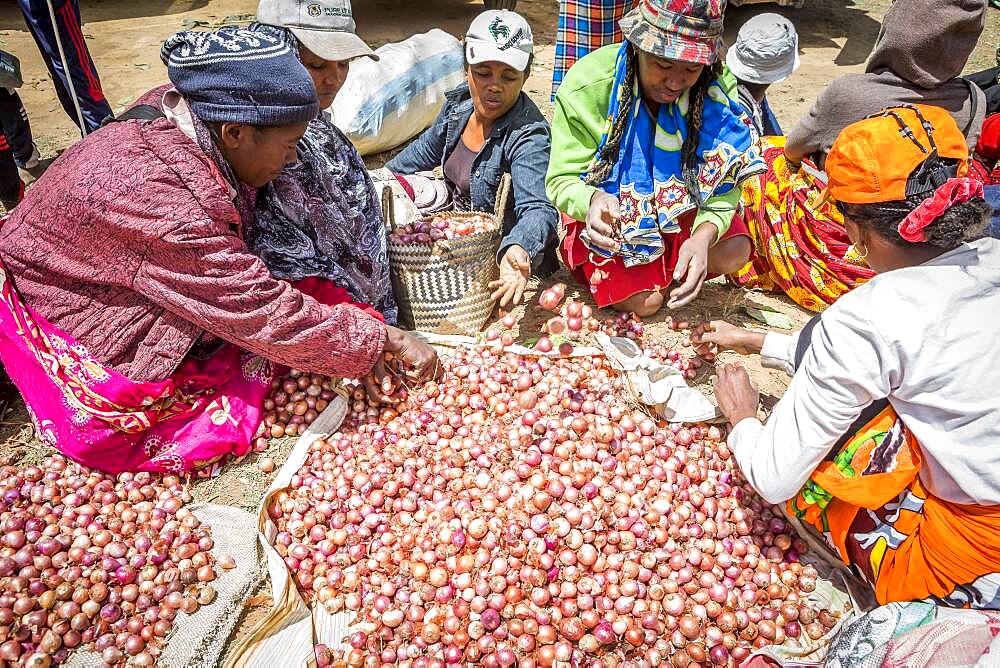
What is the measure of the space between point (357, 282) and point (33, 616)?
1430mm

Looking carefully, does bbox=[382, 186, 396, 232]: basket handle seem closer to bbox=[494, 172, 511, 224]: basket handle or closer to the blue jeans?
bbox=[494, 172, 511, 224]: basket handle

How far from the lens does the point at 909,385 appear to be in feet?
4.72

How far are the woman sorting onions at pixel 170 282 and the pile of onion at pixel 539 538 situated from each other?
386 mm

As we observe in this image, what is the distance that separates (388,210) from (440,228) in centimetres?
24

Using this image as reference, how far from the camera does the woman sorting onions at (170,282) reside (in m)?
1.76

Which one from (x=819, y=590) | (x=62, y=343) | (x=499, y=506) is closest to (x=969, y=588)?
(x=819, y=590)

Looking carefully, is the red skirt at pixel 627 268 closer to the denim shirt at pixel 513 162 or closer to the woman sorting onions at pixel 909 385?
the denim shirt at pixel 513 162

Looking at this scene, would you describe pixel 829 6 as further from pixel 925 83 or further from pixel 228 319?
pixel 228 319

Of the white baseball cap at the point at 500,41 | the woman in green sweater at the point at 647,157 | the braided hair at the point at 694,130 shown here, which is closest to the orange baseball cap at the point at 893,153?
the woman in green sweater at the point at 647,157

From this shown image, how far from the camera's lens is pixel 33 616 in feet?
5.65

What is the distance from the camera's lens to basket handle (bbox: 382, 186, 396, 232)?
277 centimetres

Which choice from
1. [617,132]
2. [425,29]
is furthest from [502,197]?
[425,29]

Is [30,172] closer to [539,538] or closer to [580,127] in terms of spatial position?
[580,127]

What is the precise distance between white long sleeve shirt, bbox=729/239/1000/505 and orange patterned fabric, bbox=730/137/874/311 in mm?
1446
